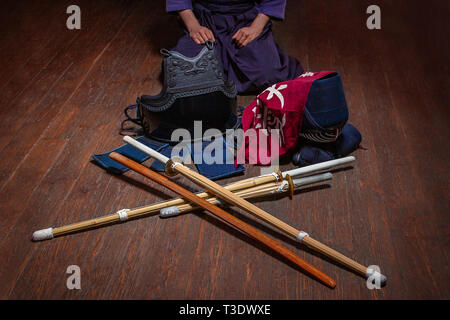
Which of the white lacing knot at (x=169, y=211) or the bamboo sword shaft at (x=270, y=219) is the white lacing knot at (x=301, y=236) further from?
the white lacing knot at (x=169, y=211)

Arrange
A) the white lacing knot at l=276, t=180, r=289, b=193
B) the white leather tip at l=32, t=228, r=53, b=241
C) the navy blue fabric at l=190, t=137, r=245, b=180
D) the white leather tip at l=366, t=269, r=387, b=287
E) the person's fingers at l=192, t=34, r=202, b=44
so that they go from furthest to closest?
the person's fingers at l=192, t=34, r=202, b=44 < the navy blue fabric at l=190, t=137, r=245, b=180 < the white lacing knot at l=276, t=180, r=289, b=193 < the white leather tip at l=32, t=228, r=53, b=241 < the white leather tip at l=366, t=269, r=387, b=287

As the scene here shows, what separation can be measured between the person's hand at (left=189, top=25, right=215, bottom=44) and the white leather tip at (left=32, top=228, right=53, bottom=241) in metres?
1.26

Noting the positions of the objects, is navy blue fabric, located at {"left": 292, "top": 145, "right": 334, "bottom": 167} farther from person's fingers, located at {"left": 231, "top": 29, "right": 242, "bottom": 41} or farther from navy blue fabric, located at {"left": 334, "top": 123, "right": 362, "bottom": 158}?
person's fingers, located at {"left": 231, "top": 29, "right": 242, "bottom": 41}

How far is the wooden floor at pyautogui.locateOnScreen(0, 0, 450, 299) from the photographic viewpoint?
1343 millimetres

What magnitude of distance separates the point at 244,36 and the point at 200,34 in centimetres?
24

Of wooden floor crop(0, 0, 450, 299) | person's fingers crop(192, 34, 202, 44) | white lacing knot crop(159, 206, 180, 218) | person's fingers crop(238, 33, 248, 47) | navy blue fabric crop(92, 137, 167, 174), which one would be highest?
person's fingers crop(192, 34, 202, 44)

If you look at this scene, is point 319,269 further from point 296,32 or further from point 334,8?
point 334,8

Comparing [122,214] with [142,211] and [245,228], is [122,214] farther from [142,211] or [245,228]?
[245,228]

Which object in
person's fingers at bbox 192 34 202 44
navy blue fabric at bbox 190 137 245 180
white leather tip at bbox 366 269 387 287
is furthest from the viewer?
person's fingers at bbox 192 34 202 44

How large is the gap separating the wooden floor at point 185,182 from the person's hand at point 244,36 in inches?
12.2

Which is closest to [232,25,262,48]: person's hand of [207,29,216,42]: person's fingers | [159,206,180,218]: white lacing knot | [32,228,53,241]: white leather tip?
[207,29,216,42]: person's fingers

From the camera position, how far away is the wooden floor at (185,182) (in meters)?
1.34

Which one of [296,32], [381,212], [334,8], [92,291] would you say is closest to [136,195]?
[92,291]

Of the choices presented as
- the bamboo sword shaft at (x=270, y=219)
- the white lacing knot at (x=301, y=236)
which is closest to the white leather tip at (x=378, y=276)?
the bamboo sword shaft at (x=270, y=219)
